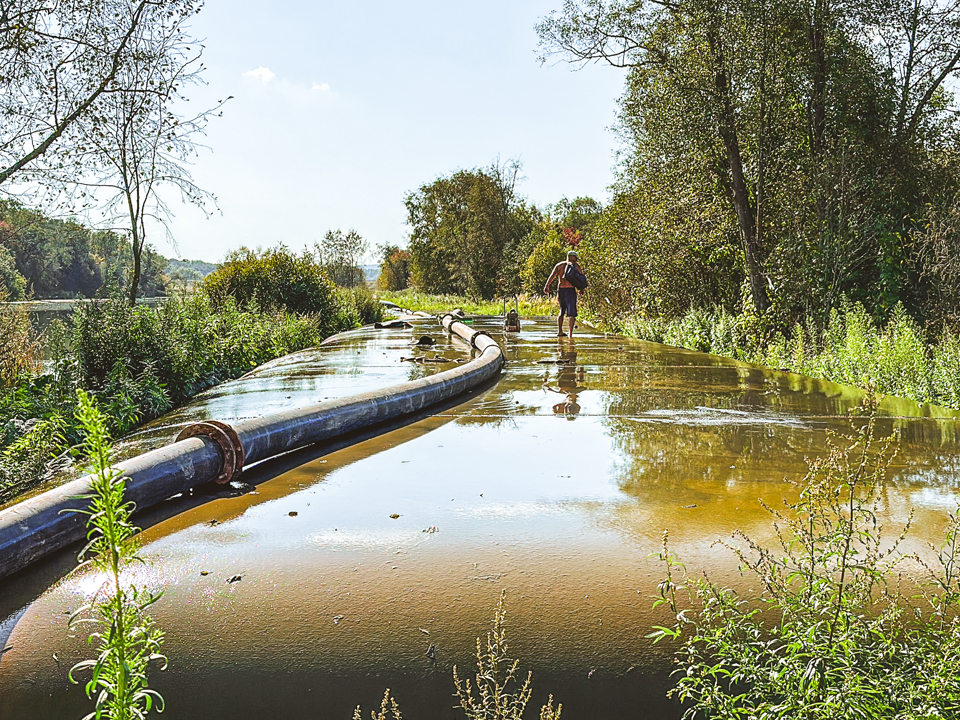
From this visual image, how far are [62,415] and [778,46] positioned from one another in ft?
38.9

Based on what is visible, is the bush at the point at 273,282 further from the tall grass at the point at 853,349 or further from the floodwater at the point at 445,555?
the floodwater at the point at 445,555

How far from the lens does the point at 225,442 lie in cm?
468

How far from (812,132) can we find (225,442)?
37.3 feet

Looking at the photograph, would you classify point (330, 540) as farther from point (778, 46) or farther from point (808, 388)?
point (778, 46)

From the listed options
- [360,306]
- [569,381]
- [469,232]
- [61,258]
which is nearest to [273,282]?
[61,258]

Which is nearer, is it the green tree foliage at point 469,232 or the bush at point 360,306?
the bush at point 360,306

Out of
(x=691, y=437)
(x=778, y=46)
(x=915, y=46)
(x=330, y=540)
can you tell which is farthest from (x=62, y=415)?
(x=915, y=46)

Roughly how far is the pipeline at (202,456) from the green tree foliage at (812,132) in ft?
23.7

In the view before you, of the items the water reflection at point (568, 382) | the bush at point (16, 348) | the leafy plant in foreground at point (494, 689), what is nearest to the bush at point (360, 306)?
the water reflection at point (568, 382)

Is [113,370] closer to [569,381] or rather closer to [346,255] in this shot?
[569,381]

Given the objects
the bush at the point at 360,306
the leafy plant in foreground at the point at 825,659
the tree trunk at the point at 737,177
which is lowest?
the leafy plant in foreground at the point at 825,659

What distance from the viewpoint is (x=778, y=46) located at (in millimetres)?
11945

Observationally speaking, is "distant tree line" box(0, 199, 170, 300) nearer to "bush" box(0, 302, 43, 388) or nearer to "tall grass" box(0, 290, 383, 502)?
"tall grass" box(0, 290, 383, 502)

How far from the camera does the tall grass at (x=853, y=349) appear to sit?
7.46 m
